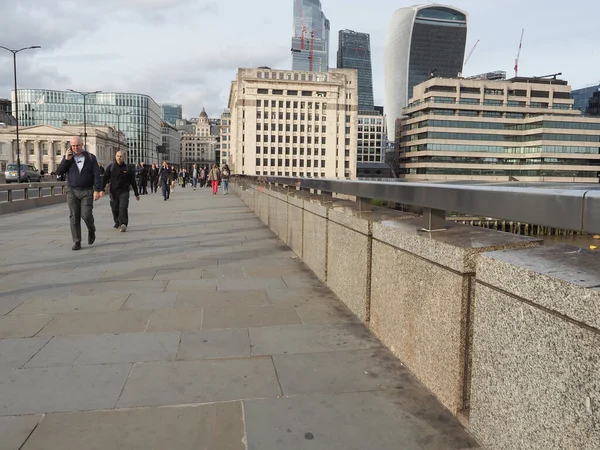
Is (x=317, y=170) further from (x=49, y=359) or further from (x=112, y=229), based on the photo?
(x=49, y=359)

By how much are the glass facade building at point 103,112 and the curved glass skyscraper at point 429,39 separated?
95.7m

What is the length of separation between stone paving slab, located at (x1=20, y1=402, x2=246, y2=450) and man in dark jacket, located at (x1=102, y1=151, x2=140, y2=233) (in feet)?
29.3

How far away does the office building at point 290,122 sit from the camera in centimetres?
12756

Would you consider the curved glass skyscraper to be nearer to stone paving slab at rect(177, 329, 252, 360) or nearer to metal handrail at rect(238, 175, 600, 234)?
stone paving slab at rect(177, 329, 252, 360)

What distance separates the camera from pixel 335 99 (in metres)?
131

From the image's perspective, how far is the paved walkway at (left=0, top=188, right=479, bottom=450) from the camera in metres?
2.45

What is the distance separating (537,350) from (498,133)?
109 metres

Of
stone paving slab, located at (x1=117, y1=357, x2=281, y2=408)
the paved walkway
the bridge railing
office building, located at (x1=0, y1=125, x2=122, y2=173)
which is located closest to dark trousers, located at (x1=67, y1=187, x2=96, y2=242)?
the paved walkway

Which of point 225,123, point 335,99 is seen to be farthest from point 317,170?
point 225,123

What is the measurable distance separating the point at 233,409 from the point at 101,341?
5.34 ft

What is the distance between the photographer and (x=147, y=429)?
2.49 metres

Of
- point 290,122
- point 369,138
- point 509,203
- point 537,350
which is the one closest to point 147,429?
point 537,350

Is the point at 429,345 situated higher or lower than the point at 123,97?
lower

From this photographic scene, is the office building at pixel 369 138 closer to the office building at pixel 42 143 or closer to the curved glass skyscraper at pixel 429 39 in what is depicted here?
the curved glass skyscraper at pixel 429 39
